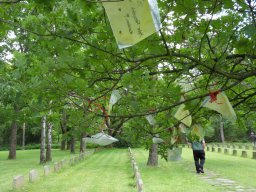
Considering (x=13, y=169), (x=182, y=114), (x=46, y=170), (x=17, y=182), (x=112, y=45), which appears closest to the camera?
(x=112, y=45)

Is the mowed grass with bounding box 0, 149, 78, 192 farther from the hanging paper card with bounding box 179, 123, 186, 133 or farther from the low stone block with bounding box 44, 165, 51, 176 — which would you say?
the hanging paper card with bounding box 179, 123, 186, 133

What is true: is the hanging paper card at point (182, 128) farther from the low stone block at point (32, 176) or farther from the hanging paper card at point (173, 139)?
the low stone block at point (32, 176)

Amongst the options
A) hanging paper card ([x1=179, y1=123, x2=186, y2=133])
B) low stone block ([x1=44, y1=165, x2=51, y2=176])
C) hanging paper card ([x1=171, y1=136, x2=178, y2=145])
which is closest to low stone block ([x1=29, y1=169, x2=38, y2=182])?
low stone block ([x1=44, y1=165, x2=51, y2=176])

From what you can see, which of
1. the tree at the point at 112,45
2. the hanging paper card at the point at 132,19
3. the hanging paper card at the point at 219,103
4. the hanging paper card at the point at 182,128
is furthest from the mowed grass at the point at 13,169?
the hanging paper card at the point at 132,19

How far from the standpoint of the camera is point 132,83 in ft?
10.3

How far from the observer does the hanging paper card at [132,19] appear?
1.73 meters

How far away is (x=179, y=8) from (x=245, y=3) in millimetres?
455

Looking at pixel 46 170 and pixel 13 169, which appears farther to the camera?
pixel 13 169

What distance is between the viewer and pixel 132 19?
1.79 meters

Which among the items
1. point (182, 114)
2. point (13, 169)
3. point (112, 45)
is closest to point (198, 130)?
point (182, 114)

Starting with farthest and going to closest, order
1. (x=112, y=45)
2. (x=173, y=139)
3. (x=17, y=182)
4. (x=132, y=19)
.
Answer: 1. (x=17, y=182)
2. (x=173, y=139)
3. (x=112, y=45)
4. (x=132, y=19)

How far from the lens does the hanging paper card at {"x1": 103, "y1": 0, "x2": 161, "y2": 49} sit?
5.67 ft

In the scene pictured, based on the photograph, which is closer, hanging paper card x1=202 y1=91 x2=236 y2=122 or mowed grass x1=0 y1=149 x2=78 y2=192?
hanging paper card x1=202 y1=91 x2=236 y2=122

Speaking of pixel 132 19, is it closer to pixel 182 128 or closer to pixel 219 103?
pixel 219 103
